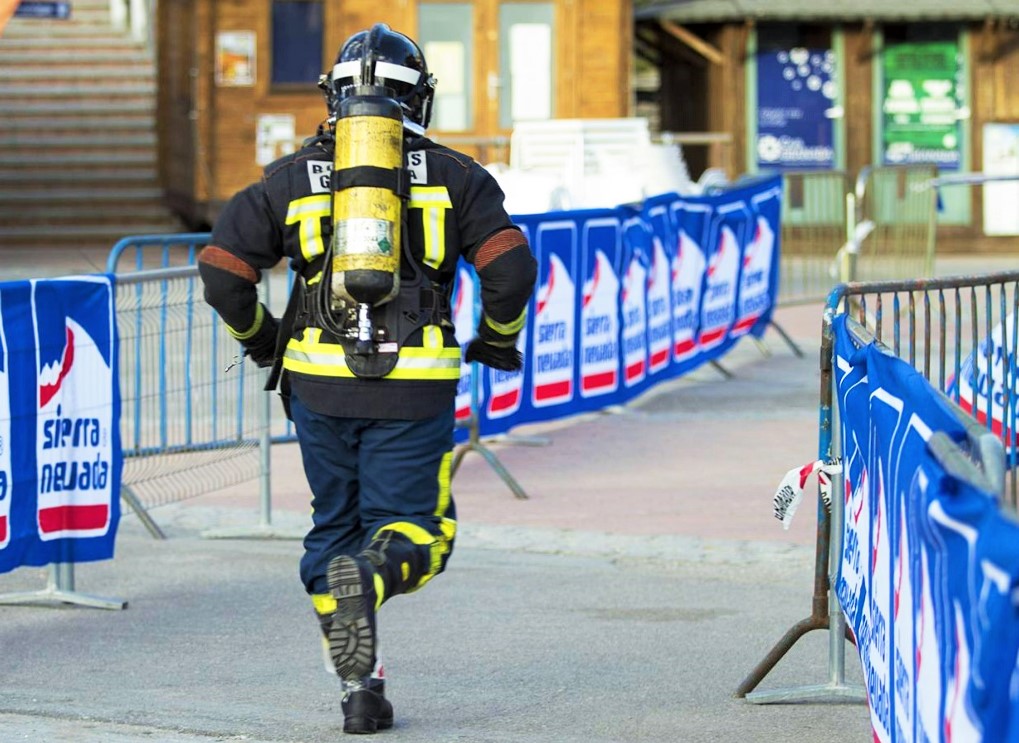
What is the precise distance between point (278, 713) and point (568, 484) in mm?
4221

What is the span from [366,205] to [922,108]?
1984 cm

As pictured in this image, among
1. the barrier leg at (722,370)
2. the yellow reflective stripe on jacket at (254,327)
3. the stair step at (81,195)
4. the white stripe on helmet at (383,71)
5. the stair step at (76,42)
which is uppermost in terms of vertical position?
the stair step at (76,42)

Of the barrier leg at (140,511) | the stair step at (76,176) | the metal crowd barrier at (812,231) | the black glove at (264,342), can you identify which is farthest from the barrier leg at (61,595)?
the stair step at (76,176)

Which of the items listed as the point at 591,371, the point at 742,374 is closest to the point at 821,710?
the point at 591,371

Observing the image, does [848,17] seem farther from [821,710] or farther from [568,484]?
[821,710]

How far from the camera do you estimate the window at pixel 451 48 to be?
22703 mm

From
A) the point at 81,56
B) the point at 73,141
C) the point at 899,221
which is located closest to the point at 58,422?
the point at 899,221

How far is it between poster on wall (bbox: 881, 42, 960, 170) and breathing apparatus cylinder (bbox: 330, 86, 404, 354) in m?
19.5

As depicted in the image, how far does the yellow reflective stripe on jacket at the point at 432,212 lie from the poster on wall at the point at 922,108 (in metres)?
19.3

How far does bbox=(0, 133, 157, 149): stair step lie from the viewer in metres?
23.4

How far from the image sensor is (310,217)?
5230mm

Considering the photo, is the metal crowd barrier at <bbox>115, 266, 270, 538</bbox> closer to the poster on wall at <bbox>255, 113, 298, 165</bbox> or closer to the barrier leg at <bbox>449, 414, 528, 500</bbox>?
the barrier leg at <bbox>449, 414, 528, 500</bbox>

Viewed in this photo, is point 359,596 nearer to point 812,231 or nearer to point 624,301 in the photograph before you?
point 624,301

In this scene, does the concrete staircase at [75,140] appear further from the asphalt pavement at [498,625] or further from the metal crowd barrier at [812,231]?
the asphalt pavement at [498,625]
